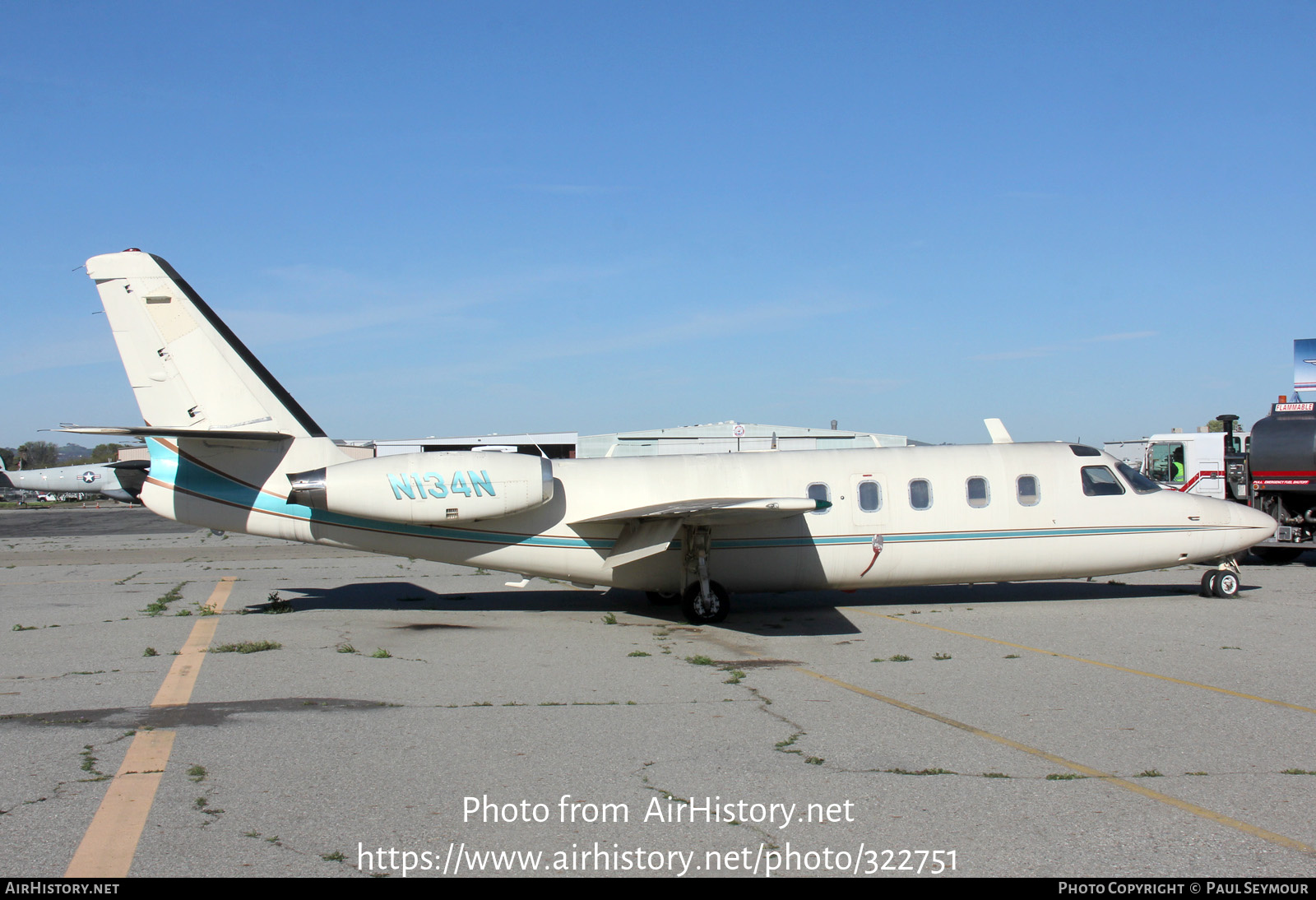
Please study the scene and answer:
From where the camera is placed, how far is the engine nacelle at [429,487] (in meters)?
13.1

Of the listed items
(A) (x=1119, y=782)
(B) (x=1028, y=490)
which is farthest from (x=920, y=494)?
(A) (x=1119, y=782)

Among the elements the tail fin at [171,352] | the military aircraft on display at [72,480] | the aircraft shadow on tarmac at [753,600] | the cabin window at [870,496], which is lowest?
the aircraft shadow on tarmac at [753,600]

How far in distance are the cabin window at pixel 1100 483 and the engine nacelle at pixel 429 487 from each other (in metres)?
8.72

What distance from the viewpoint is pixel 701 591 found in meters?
13.8

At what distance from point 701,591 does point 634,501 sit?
1740 mm

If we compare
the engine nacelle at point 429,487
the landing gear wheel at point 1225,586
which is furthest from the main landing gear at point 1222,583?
the engine nacelle at point 429,487

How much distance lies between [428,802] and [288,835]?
0.89 m

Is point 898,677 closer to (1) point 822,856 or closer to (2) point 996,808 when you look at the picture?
(2) point 996,808

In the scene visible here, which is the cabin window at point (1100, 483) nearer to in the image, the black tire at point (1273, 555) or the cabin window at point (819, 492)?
the cabin window at point (819, 492)

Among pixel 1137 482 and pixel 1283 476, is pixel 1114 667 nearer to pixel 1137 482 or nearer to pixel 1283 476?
pixel 1137 482

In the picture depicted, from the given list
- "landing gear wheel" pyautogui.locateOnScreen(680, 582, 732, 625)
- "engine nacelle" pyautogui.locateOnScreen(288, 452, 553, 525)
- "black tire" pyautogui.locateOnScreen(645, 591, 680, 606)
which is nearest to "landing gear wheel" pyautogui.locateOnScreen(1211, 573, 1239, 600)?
"landing gear wheel" pyautogui.locateOnScreen(680, 582, 732, 625)

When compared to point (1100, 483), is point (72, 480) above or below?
below

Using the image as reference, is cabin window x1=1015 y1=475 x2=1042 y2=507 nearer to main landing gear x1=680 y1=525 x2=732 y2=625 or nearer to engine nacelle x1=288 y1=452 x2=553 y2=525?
main landing gear x1=680 y1=525 x2=732 y2=625

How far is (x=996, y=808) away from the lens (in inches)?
230
